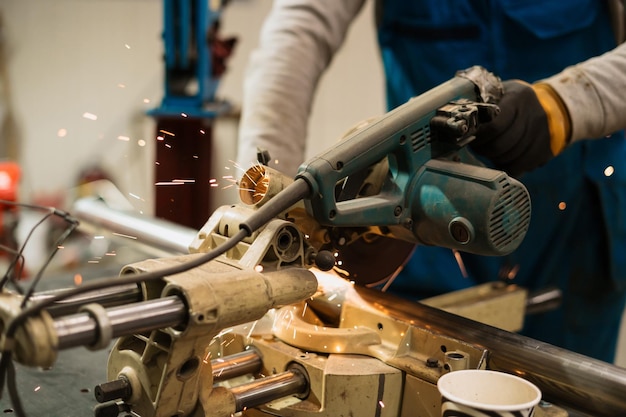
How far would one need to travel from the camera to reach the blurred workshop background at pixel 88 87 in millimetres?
4512

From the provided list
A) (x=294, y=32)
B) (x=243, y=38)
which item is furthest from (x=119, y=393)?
(x=243, y=38)

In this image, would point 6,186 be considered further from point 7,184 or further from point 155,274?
point 155,274

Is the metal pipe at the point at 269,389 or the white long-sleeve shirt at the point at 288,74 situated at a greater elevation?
the white long-sleeve shirt at the point at 288,74

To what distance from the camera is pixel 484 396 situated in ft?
3.25

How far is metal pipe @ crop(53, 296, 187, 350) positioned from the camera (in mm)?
816

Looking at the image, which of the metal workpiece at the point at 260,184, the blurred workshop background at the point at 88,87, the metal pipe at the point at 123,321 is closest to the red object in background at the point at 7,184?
the metal workpiece at the point at 260,184

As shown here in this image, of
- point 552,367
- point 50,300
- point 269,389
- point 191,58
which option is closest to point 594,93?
point 552,367

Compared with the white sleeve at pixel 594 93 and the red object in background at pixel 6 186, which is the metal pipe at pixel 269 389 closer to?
the white sleeve at pixel 594 93

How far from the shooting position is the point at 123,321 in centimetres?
87

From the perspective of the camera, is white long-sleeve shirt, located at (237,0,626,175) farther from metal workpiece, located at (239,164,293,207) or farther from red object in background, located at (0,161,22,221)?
red object in background, located at (0,161,22,221)

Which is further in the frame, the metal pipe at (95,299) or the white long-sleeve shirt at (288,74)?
the white long-sleeve shirt at (288,74)

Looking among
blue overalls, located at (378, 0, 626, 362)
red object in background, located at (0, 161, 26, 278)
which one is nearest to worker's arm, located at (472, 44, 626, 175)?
blue overalls, located at (378, 0, 626, 362)

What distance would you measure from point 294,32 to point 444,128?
904 mm

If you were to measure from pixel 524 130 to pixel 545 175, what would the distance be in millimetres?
753
